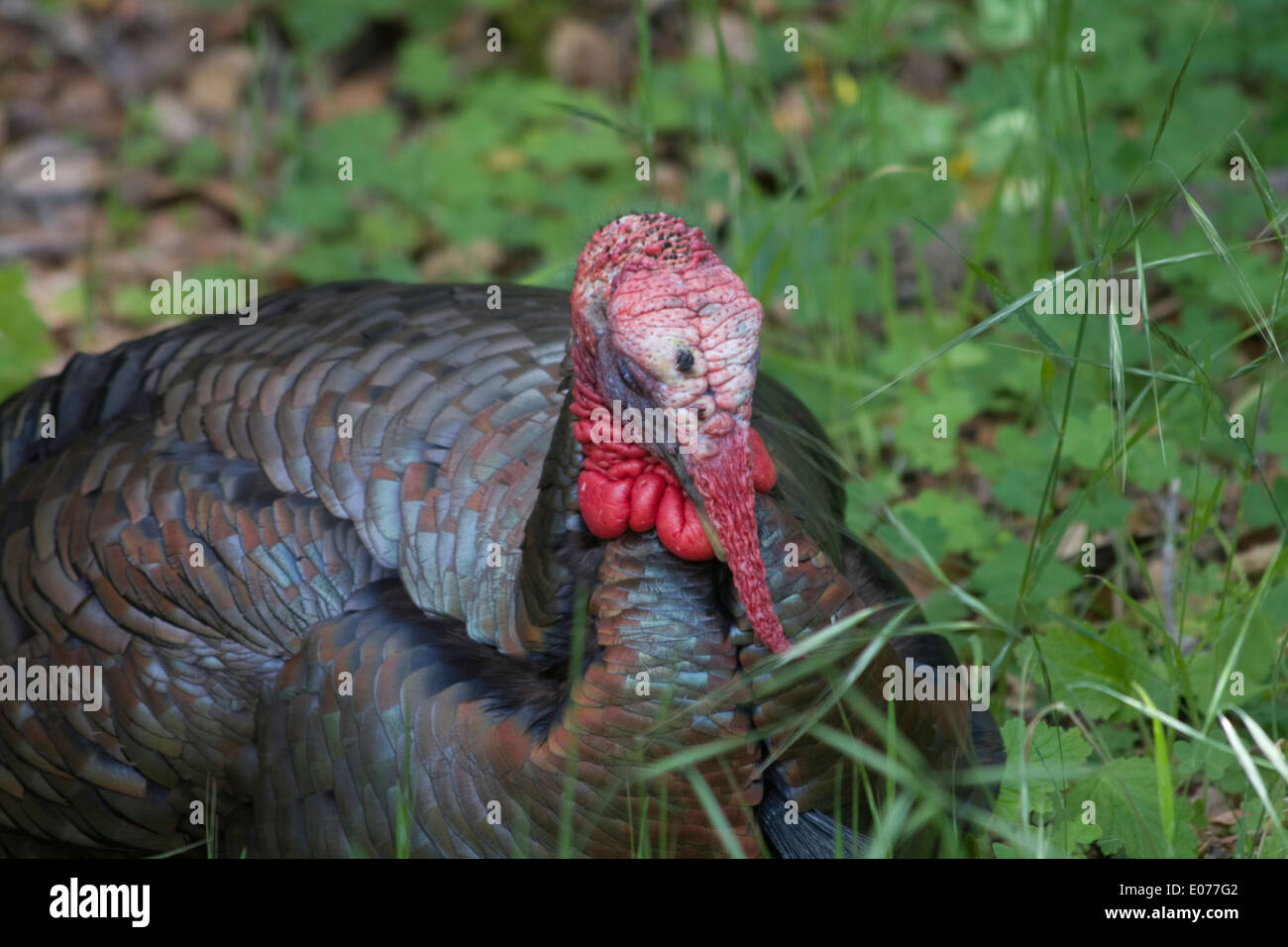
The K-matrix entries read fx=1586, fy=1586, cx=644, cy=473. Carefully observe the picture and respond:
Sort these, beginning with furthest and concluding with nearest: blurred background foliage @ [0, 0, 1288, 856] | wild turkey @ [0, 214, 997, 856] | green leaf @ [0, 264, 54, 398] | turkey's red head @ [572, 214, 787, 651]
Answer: green leaf @ [0, 264, 54, 398] < blurred background foliage @ [0, 0, 1288, 856] < wild turkey @ [0, 214, 997, 856] < turkey's red head @ [572, 214, 787, 651]

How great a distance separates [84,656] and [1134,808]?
75.4 inches

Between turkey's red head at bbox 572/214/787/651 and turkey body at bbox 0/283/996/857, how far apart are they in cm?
6

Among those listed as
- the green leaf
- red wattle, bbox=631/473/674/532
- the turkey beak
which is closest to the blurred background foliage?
the green leaf

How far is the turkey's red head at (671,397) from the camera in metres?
2.37

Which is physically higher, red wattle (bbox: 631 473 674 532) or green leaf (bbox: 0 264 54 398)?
green leaf (bbox: 0 264 54 398)

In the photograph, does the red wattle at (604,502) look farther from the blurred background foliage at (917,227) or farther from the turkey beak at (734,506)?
the blurred background foliage at (917,227)

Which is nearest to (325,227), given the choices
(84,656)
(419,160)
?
(419,160)

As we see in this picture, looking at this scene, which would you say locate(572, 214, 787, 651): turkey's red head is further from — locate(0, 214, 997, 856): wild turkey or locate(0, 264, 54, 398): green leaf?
locate(0, 264, 54, 398): green leaf

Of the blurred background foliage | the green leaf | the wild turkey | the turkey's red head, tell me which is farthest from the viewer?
the green leaf

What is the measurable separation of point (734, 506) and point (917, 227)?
7.63 ft

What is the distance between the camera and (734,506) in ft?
7.88

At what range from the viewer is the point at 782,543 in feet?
8.16

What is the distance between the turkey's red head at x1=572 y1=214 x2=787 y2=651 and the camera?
2373 millimetres

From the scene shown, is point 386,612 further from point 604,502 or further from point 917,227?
point 917,227
